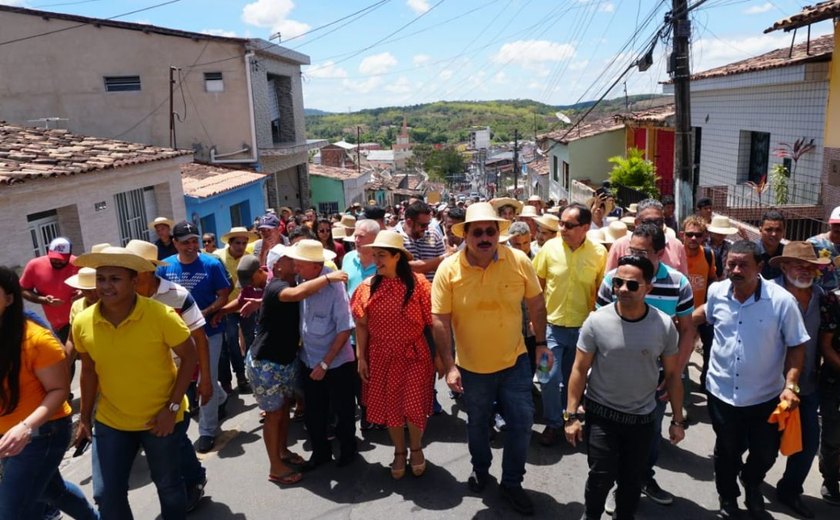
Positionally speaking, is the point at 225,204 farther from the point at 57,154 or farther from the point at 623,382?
the point at 623,382

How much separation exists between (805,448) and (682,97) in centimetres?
664

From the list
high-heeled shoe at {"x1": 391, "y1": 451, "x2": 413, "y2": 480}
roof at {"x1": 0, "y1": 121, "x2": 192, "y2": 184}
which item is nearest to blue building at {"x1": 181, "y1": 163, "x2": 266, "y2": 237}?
roof at {"x1": 0, "y1": 121, "x2": 192, "y2": 184}

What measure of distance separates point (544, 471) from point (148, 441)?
8.47 feet

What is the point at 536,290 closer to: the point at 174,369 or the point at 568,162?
the point at 174,369

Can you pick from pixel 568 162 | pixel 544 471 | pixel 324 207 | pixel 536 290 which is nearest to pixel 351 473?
pixel 544 471

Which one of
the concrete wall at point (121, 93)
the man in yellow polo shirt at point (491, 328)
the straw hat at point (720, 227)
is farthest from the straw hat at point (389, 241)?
the concrete wall at point (121, 93)

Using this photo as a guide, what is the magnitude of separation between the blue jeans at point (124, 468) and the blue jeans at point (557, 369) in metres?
2.62

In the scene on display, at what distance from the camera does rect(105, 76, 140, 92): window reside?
1925 cm

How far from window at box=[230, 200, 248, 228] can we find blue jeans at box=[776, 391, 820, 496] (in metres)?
15.9

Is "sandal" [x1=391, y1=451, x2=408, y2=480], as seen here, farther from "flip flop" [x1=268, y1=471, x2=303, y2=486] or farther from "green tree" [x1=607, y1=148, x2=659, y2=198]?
"green tree" [x1=607, y1=148, x2=659, y2=198]

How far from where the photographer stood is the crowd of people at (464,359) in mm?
3213

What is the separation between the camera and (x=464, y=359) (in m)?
3.88

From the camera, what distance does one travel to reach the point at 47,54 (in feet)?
60.8

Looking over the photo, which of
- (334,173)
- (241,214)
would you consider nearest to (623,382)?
(241,214)
